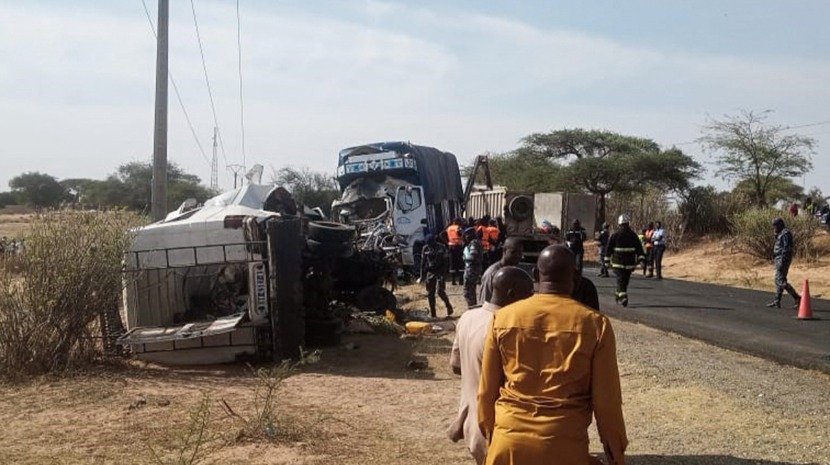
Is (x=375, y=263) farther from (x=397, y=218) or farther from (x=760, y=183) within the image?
(x=760, y=183)

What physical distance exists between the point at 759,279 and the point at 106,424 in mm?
18457

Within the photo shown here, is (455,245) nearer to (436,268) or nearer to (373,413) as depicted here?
(436,268)

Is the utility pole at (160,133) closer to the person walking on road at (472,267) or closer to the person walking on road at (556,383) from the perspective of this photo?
the person walking on road at (472,267)

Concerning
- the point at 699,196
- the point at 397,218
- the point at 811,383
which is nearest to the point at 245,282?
the point at 811,383

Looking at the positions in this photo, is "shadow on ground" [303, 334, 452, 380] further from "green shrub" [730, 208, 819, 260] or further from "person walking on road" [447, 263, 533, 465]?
"green shrub" [730, 208, 819, 260]

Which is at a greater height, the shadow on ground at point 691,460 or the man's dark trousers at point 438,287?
the man's dark trousers at point 438,287

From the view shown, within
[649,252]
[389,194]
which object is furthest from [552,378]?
[649,252]

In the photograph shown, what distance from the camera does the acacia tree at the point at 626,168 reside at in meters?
39.4

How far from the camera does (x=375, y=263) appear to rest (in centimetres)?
1343

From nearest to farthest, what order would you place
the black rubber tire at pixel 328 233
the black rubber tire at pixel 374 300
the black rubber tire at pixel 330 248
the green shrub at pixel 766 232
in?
the black rubber tire at pixel 330 248, the black rubber tire at pixel 328 233, the black rubber tire at pixel 374 300, the green shrub at pixel 766 232

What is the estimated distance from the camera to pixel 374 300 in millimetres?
13047

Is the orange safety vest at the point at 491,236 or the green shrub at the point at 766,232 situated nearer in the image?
the orange safety vest at the point at 491,236

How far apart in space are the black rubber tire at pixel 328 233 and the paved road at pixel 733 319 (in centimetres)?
493

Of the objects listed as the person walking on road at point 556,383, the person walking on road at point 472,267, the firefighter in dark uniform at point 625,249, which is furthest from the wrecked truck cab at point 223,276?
the firefighter in dark uniform at point 625,249
